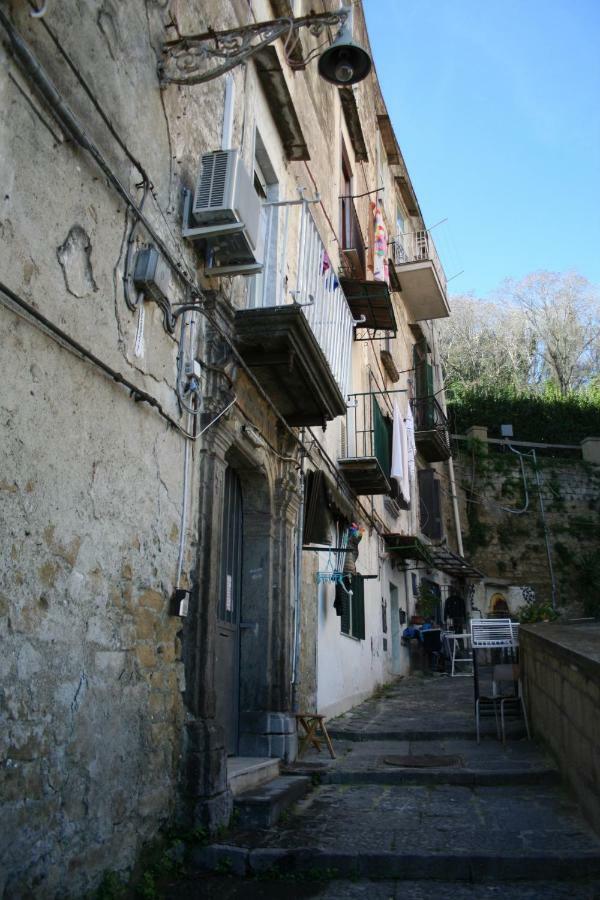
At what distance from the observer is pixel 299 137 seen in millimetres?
8180

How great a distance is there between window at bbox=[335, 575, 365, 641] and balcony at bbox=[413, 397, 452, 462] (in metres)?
7.39

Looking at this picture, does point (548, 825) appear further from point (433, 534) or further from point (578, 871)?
point (433, 534)

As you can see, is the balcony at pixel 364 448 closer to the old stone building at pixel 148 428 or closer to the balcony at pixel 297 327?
the old stone building at pixel 148 428

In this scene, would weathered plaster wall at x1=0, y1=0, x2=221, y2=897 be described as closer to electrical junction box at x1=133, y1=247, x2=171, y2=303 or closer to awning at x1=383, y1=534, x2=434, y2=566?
electrical junction box at x1=133, y1=247, x2=171, y2=303

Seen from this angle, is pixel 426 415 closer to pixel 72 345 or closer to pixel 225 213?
pixel 225 213

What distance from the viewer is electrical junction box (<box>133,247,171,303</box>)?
177 inches

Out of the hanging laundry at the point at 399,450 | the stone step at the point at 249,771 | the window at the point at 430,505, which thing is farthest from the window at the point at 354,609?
the window at the point at 430,505

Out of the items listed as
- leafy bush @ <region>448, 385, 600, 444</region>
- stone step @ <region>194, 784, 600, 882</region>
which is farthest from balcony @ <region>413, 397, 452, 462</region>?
stone step @ <region>194, 784, 600, 882</region>

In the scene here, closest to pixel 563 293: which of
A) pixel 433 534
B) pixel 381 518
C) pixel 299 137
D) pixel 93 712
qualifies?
pixel 433 534

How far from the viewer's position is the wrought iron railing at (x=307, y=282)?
6.77 meters

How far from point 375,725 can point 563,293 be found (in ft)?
105

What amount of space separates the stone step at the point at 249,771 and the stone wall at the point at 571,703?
2304 mm

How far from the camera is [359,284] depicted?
1147 cm

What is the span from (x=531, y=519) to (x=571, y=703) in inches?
702
